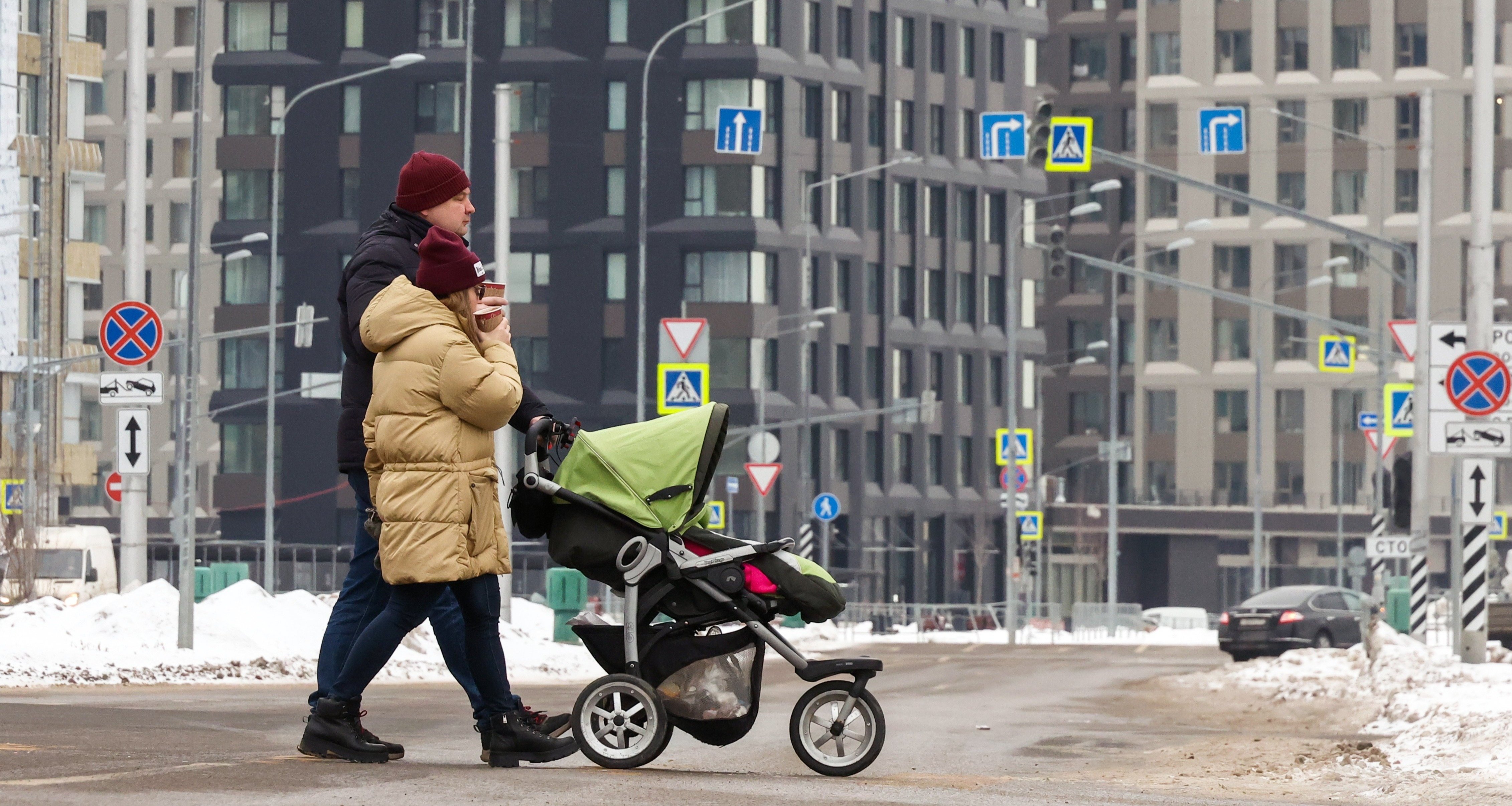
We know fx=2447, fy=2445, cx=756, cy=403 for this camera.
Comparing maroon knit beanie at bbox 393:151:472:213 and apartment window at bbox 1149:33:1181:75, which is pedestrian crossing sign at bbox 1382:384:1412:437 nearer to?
maroon knit beanie at bbox 393:151:472:213

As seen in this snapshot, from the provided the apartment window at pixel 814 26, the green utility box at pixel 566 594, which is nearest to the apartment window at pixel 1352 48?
the apartment window at pixel 814 26

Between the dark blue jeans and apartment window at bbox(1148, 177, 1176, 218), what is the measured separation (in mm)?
93774

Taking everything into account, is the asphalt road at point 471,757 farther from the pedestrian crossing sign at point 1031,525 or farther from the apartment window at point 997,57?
the apartment window at point 997,57

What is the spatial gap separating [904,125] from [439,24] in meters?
17.1

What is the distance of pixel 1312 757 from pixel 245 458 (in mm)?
78450

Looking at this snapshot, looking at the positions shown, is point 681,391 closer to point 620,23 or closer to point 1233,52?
point 620,23

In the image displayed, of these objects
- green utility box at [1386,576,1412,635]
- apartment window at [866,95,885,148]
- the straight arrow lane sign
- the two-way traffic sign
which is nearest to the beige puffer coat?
the two-way traffic sign

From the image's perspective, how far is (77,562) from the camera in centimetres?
5094

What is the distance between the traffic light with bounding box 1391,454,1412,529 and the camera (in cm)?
2845

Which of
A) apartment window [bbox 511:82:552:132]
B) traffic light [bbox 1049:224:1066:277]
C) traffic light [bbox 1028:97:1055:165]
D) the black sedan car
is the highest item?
apartment window [bbox 511:82:552:132]

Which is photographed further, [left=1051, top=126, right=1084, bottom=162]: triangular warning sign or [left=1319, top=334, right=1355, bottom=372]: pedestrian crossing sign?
[left=1319, top=334, right=1355, bottom=372]: pedestrian crossing sign

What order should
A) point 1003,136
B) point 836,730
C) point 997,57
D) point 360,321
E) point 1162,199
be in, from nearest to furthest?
1. point 360,321
2. point 836,730
3. point 1003,136
4. point 997,57
5. point 1162,199

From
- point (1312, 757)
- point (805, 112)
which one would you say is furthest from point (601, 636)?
point (805, 112)

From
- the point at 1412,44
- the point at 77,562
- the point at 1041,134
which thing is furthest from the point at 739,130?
the point at 1412,44
